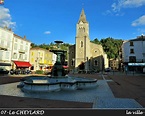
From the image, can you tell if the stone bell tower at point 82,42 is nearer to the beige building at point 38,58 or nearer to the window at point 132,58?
the beige building at point 38,58

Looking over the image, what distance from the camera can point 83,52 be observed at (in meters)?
48.2

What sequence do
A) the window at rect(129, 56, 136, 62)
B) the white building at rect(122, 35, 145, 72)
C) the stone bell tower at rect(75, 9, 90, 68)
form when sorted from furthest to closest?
Answer: the stone bell tower at rect(75, 9, 90, 68) < the window at rect(129, 56, 136, 62) < the white building at rect(122, 35, 145, 72)

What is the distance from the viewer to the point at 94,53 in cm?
5188

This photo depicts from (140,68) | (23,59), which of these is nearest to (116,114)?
(23,59)

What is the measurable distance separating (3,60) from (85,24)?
28419 mm

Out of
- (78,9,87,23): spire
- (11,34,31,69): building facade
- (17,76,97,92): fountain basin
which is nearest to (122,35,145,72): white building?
(78,9,87,23): spire

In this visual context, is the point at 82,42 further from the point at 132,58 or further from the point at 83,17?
the point at 132,58

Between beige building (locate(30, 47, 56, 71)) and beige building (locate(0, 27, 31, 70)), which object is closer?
beige building (locate(0, 27, 31, 70))

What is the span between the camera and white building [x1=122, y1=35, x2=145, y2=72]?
43406 millimetres

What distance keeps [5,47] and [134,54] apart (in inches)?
1400

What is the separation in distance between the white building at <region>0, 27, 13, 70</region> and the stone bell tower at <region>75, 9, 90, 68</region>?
830 inches

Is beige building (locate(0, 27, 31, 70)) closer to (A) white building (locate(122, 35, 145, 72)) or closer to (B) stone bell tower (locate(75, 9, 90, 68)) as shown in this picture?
(B) stone bell tower (locate(75, 9, 90, 68))

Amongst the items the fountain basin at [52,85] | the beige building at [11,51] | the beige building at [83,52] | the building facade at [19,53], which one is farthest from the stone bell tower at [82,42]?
the fountain basin at [52,85]

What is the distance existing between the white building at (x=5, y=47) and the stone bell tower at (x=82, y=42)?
21.1 metres
